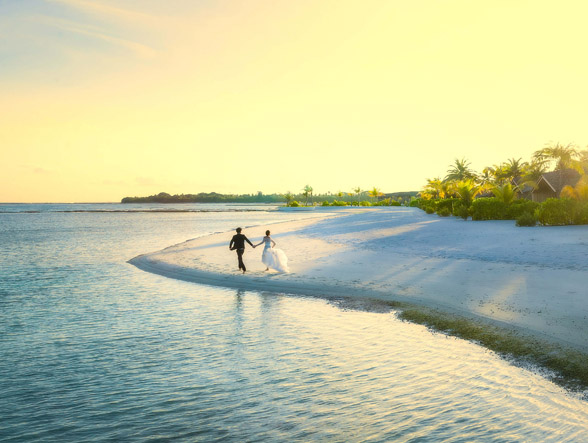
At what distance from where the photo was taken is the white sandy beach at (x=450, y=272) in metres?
11.1

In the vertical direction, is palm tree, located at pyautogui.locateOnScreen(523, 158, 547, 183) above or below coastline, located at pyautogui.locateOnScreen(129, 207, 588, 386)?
above

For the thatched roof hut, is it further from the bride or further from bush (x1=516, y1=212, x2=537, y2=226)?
the bride

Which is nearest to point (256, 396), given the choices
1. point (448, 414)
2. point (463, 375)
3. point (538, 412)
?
point (448, 414)

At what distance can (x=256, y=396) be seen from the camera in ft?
24.0

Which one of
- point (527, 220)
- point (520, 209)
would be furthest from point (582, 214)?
point (520, 209)

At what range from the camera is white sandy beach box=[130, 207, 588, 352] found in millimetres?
11094

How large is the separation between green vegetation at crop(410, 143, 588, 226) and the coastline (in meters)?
3.61

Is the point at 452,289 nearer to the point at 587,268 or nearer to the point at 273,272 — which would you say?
the point at 587,268

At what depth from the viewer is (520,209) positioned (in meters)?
38.2

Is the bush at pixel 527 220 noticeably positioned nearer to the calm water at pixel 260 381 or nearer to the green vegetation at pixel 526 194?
the green vegetation at pixel 526 194

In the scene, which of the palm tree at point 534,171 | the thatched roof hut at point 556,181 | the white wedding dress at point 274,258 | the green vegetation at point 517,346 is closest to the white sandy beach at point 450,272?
the green vegetation at point 517,346

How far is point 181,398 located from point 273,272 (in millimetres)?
11739

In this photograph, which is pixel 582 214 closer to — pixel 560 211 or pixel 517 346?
pixel 560 211

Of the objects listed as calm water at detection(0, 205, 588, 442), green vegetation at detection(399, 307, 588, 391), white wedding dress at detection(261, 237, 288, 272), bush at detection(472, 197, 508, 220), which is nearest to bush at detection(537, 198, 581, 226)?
bush at detection(472, 197, 508, 220)
